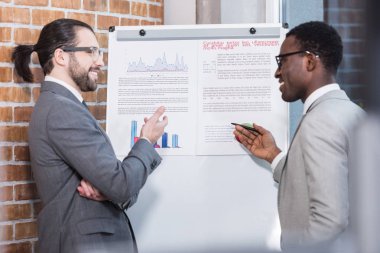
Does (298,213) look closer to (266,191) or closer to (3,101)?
(266,191)

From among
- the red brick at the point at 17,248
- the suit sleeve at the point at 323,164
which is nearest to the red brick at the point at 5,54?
the red brick at the point at 17,248

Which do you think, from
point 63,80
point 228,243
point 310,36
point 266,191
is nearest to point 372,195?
point 228,243

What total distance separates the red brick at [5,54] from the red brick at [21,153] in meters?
0.38

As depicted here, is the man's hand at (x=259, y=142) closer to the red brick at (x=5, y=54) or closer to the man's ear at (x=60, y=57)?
the man's ear at (x=60, y=57)

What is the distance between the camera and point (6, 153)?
270 cm

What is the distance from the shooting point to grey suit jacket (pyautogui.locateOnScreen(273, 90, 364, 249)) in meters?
1.81

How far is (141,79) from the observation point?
277 cm

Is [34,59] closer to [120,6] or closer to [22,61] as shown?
[22,61]

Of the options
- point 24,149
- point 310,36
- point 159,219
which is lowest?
point 159,219

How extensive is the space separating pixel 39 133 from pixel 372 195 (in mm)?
2025

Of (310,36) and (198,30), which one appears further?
(198,30)

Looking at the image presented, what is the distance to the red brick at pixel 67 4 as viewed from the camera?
9.50ft

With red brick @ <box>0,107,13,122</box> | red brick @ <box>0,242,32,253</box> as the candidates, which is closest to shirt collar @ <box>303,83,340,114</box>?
red brick @ <box>0,107,13,122</box>

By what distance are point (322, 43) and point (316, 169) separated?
0.49 metres
